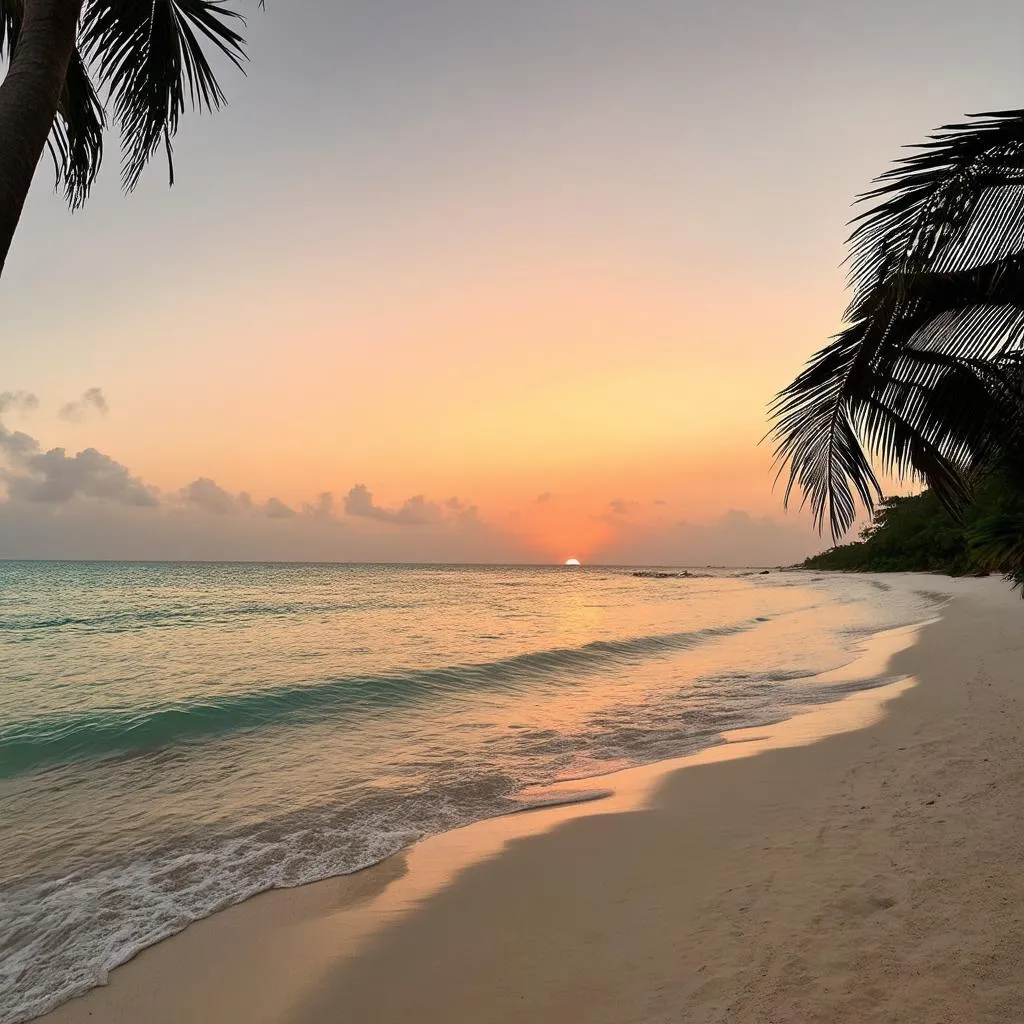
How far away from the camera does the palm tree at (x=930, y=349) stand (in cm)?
412

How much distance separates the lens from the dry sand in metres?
3.15

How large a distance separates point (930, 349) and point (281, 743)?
10.1m

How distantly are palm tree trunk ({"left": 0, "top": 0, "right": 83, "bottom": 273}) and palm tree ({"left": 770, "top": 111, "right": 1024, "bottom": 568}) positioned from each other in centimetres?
468

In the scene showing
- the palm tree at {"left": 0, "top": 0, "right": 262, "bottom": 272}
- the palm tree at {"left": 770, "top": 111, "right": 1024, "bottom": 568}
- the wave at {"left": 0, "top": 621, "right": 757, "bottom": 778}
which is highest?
the palm tree at {"left": 0, "top": 0, "right": 262, "bottom": 272}

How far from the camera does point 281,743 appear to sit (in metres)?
10.4

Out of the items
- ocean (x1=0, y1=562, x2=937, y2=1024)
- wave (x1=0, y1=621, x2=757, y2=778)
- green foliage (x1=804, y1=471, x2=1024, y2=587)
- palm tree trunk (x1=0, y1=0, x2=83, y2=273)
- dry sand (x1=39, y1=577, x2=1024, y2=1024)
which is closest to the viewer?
palm tree trunk (x1=0, y1=0, x2=83, y2=273)

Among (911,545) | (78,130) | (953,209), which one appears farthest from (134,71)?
(911,545)

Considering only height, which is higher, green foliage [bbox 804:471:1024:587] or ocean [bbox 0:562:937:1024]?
green foliage [bbox 804:471:1024:587]

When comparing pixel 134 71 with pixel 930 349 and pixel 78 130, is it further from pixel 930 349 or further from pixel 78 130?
pixel 930 349

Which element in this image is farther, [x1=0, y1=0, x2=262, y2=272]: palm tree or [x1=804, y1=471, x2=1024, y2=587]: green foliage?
[x1=804, y1=471, x2=1024, y2=587]: green foliage

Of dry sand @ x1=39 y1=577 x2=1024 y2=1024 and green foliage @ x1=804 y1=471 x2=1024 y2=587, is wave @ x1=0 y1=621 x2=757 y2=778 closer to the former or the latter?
dry sand @ x1=39 y1=577 x2=1024 y2=1024

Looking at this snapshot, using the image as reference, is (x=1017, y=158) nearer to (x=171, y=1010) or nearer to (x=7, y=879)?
(x=171, y=1010)

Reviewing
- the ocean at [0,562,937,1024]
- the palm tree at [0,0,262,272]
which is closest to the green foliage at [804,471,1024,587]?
the ocean at [0,562,937,1024]

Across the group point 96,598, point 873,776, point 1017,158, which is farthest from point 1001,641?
point 96,598
